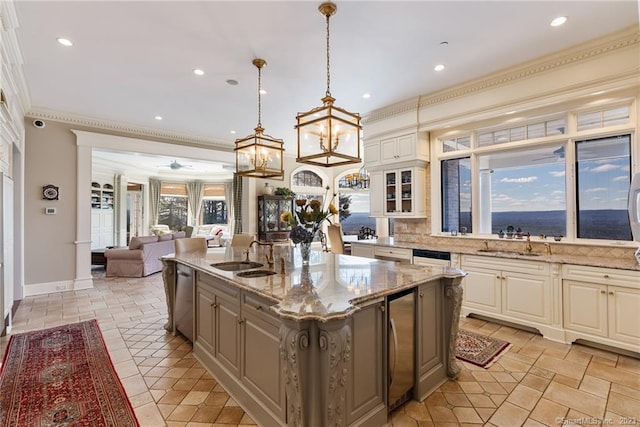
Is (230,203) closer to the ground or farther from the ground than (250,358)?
farther from the ground

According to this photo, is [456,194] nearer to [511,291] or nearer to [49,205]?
[511,291]

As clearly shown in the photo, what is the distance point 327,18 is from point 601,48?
296cm

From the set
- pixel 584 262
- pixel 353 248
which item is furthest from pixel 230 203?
pixel 584 262

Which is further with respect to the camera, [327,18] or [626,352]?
[626,352]

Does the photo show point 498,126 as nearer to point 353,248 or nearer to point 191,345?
point 353,248

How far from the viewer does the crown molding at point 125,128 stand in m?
5.31

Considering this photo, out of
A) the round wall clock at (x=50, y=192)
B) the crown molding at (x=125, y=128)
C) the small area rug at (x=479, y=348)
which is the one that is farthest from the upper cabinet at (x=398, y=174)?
the round wall clock at (x=50, y=192)

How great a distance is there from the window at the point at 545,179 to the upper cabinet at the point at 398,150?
1.05ft

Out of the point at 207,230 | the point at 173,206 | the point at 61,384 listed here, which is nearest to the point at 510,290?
the point at 61,384

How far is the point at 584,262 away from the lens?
3.18 metres

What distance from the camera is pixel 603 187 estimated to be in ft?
11.6

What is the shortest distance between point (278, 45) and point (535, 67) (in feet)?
A: 10.0

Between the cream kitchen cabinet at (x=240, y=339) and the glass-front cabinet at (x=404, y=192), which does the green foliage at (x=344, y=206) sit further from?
the cream kitchen cabinet at (x=240, y=339)

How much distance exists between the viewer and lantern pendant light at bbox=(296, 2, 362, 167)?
8.21 feet
